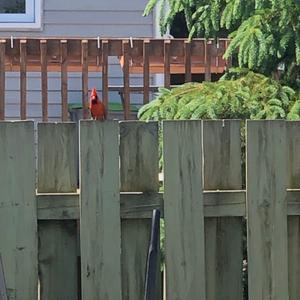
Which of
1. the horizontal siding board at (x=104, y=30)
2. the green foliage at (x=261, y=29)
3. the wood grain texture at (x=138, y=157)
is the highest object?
the horizontal siding board at (x=104, y=30)

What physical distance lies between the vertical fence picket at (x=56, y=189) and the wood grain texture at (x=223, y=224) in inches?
20.5

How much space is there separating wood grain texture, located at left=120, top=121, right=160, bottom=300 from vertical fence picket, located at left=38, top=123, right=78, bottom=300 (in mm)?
196

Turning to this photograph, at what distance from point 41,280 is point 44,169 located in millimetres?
426

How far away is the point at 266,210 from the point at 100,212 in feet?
2.10

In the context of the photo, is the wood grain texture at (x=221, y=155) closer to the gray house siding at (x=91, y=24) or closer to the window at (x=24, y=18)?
the gray house siding at (x=91, y=24)

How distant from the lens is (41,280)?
9.50ft

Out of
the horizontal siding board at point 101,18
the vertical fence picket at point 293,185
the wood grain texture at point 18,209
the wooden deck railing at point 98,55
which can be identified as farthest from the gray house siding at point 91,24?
the wood grain texture at point 18,209

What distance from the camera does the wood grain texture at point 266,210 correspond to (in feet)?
9.54

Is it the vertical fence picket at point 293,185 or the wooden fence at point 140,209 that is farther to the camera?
the vertical fence picket at point 293,185

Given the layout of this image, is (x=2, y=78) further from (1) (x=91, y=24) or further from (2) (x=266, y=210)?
(2) (x=266, y=210)

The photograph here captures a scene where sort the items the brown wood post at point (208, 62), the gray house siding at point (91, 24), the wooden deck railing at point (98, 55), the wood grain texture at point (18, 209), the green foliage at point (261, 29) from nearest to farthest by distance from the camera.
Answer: the wood grain texture at point (18, 209) → the green foliage at point (261, 29) → the wooden deck railing at point (98, 55) → the brown wood post at point (208, 62) → the gray house siding at point (91, 24)

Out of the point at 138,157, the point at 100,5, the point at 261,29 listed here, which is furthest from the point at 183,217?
the point at 100,5

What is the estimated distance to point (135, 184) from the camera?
2.90 metres

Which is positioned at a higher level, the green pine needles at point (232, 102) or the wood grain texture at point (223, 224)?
the green pine needles at point (232, 102)
